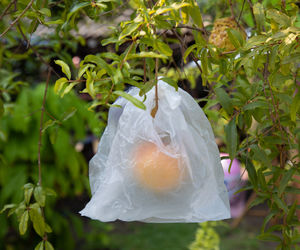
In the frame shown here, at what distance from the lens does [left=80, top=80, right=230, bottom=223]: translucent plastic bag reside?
2.16 ft

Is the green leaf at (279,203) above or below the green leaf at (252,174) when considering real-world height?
below

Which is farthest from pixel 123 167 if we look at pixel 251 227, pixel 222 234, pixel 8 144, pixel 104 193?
pixel 251 227

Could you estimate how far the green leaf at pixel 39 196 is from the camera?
2.57 ft

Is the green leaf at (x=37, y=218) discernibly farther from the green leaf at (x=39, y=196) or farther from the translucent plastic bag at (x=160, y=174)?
the translucent plastic bag at (x=160, y=174)

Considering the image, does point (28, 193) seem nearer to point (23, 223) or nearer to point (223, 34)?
point (23, 223)

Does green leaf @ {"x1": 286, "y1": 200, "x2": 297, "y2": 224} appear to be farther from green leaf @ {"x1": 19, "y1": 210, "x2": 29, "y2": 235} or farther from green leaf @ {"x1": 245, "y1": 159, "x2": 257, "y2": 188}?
green leaf @ {"x1": 19, "y1": 210, "x2": 29, "y2": 235}

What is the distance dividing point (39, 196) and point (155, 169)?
28 centimetres

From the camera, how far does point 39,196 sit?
2.61 ft

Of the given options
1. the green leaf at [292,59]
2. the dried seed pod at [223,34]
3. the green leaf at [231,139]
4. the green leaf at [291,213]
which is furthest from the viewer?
the dried seed pod at [223,34]

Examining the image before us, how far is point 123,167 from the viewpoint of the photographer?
2.20 feet

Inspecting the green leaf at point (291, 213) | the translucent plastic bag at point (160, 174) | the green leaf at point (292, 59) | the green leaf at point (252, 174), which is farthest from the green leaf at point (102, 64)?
the green leaf at point (291, 213)

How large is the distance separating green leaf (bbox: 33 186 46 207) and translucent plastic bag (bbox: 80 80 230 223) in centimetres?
15

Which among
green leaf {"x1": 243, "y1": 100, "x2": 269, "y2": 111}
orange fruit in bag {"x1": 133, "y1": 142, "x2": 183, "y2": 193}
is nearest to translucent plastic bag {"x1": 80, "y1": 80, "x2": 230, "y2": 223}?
orange fruit in bag {"x1": 133, "y1": 142, "x2": 183, "y2": 193}

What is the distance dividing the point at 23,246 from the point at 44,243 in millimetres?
2035
